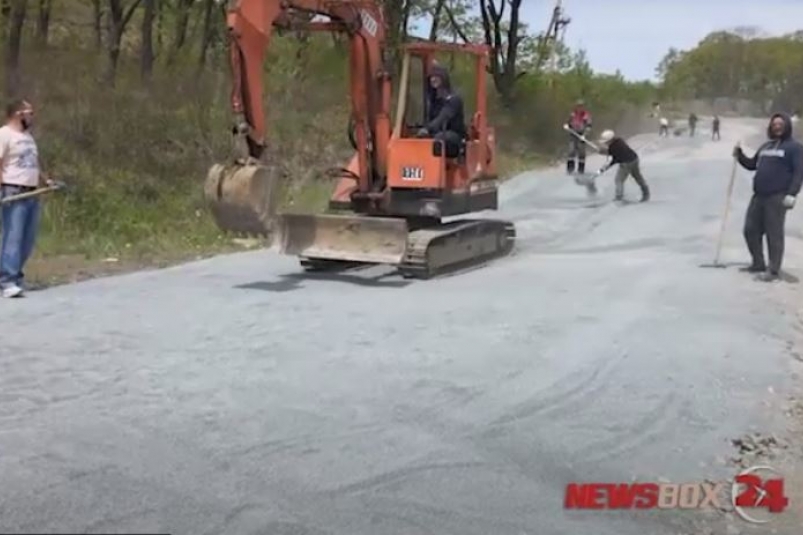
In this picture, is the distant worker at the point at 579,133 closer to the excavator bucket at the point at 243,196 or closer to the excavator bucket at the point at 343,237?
the excavator bucket at the point at 343,237

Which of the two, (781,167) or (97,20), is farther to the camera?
(97,20)

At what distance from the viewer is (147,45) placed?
2805cm

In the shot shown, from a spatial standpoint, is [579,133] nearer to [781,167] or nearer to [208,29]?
[208,29]

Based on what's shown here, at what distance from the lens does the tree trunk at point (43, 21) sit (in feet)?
83.6

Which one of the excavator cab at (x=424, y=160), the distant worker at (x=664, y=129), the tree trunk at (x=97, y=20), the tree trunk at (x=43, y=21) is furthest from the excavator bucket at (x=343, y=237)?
the distant worker at (x=664, y=129)

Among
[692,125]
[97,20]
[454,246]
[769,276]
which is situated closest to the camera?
[769,276]

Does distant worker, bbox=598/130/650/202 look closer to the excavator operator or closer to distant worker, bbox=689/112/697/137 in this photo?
the excavator operator

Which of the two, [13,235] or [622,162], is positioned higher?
[13,235]

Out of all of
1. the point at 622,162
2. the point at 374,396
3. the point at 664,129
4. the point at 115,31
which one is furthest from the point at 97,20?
the point at 664,129

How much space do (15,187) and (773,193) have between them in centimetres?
817

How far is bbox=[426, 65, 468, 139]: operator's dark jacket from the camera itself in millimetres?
13711

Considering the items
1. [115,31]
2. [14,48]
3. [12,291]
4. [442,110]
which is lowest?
[12,291]

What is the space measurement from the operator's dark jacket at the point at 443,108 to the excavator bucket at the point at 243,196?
274 cm

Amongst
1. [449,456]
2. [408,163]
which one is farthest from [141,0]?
[449,456]
